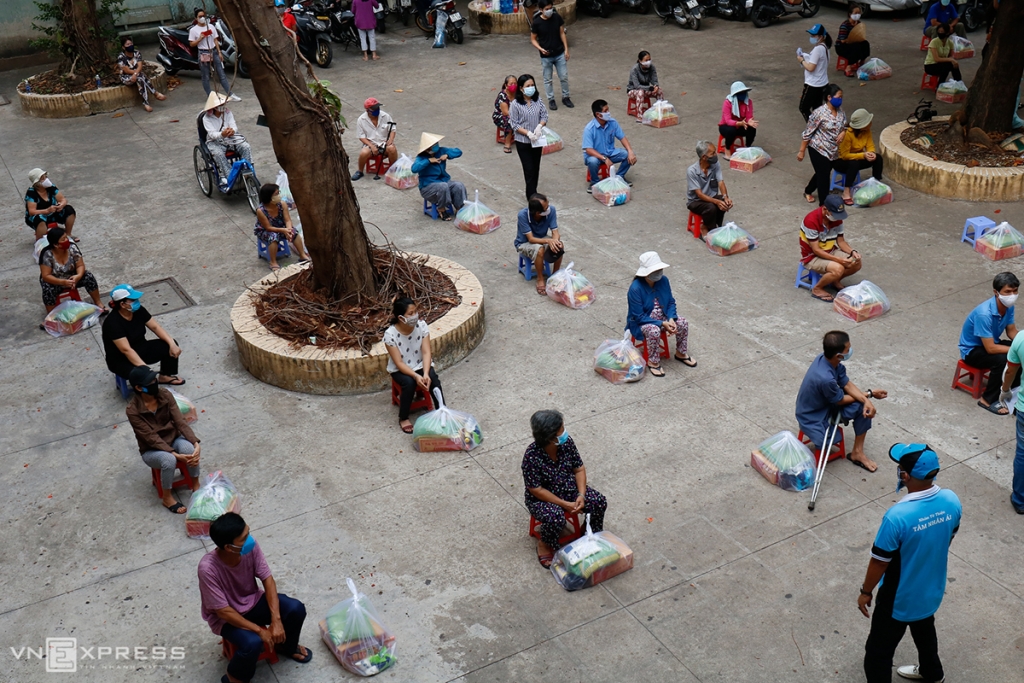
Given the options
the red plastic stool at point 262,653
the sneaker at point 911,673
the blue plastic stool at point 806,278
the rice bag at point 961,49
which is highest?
the rice bag at point 961,49

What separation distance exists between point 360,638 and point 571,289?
15.5ft

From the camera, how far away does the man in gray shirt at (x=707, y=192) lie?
10680 mm

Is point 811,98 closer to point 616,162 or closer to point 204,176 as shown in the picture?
point 616,162

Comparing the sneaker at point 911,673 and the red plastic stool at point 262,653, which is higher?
the red plastic stool at point 262,653

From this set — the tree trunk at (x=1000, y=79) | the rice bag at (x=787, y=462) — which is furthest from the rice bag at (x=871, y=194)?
the rice bag at (x=787, y=462)

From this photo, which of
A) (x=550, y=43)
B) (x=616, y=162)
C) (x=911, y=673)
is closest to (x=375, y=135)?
(x=616, y=162)

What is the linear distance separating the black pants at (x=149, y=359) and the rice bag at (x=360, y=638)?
138 inches

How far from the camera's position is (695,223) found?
1091cm

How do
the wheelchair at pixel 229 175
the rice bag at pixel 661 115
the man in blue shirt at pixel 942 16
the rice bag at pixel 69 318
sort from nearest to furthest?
the rice bag at pixel 69 318 < the wheelchair at pixel 229 175 < the rice bag at pixel 661 115 < the man in blue shirt at pixel 942 16

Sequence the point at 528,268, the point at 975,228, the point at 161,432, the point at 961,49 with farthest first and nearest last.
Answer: the point at 961,49 → the point at 975,228 → the point at 528,268 → the point at 161,432

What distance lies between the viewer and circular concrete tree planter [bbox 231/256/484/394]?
8.19 metres

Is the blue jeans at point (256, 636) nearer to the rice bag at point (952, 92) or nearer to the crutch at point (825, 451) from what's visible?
the crutch at point (825, 451)

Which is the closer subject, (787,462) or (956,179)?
(787,462)

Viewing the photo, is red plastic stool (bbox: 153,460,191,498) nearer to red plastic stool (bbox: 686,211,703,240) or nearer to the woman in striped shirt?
the woman in striped shirt
